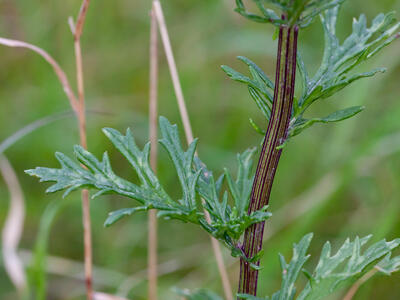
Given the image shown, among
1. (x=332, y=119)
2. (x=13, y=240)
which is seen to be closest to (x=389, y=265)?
(x=332, y=119)

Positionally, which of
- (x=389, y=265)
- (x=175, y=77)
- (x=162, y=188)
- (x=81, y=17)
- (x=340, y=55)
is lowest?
(x=389, y=265)

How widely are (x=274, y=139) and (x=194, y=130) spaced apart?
1.68 metres

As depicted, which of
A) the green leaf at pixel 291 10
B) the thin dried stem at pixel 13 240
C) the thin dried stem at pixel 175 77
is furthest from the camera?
the thin dried stem at pixel 13 240

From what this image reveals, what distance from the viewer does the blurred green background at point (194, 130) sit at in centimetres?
204

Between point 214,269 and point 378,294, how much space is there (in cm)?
58

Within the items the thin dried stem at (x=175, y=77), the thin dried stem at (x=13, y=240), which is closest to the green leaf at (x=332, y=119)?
the thin dried stem at (x=175, y=77)

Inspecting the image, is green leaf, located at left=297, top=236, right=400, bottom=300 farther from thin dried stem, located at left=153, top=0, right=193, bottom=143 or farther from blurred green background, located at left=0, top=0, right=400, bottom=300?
blurred green background, located at left=0, top=0, right=400, bottom=300

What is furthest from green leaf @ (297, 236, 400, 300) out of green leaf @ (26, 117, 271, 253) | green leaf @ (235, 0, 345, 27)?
green leaf @ (235, 0, 345, 27)

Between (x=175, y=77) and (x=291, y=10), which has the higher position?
(x=175, y=77)

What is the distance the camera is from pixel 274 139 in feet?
2.81

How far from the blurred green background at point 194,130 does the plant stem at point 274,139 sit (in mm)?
975

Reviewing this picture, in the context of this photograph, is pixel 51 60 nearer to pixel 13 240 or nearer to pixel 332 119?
pixel 13 240

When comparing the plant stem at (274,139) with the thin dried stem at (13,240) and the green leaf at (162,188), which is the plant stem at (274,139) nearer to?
the green leaf at (162,188)

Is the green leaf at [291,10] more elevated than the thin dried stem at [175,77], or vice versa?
the thin dried stem at [175,77]
